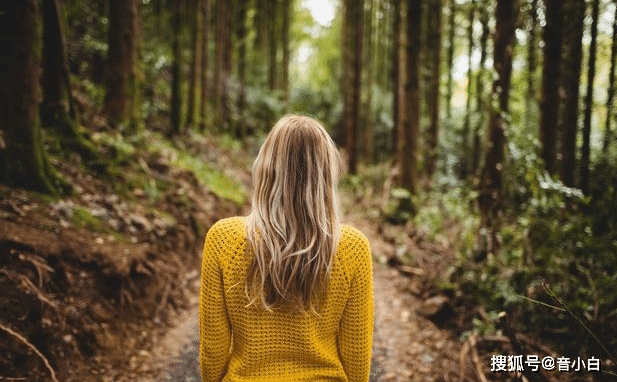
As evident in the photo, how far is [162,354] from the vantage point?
460 centimetres

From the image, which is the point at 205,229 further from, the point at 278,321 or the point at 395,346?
the point at 278,321

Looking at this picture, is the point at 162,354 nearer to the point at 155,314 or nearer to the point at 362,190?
the point at 155,314

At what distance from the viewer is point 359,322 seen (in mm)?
2057

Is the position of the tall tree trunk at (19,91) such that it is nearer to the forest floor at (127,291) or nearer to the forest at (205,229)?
Result: the forest at (205,229)

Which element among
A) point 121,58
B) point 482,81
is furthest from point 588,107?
point 121,58

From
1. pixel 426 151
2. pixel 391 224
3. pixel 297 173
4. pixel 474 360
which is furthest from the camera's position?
pixel 426 151

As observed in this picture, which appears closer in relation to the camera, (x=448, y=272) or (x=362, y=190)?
(x=448, y=272)

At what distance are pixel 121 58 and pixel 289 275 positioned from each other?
332 inches

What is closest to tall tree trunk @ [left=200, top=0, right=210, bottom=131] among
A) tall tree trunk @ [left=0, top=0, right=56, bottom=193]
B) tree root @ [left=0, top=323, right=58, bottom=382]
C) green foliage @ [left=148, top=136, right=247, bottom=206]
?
green foliage @ [left=148, top=136, right=247, bottom=206]

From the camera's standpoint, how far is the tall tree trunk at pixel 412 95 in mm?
10464

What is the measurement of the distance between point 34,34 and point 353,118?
12350mm

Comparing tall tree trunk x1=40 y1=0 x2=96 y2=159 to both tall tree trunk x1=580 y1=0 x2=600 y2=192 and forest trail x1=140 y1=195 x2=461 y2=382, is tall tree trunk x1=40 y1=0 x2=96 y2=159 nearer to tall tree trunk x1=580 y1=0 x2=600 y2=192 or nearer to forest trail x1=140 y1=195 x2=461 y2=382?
forest trail x1=140 y1=195 x2=461 y2=382

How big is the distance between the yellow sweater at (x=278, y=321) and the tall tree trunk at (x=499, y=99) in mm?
4754

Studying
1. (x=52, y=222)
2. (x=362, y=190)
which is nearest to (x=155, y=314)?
(x=52, y=222)
